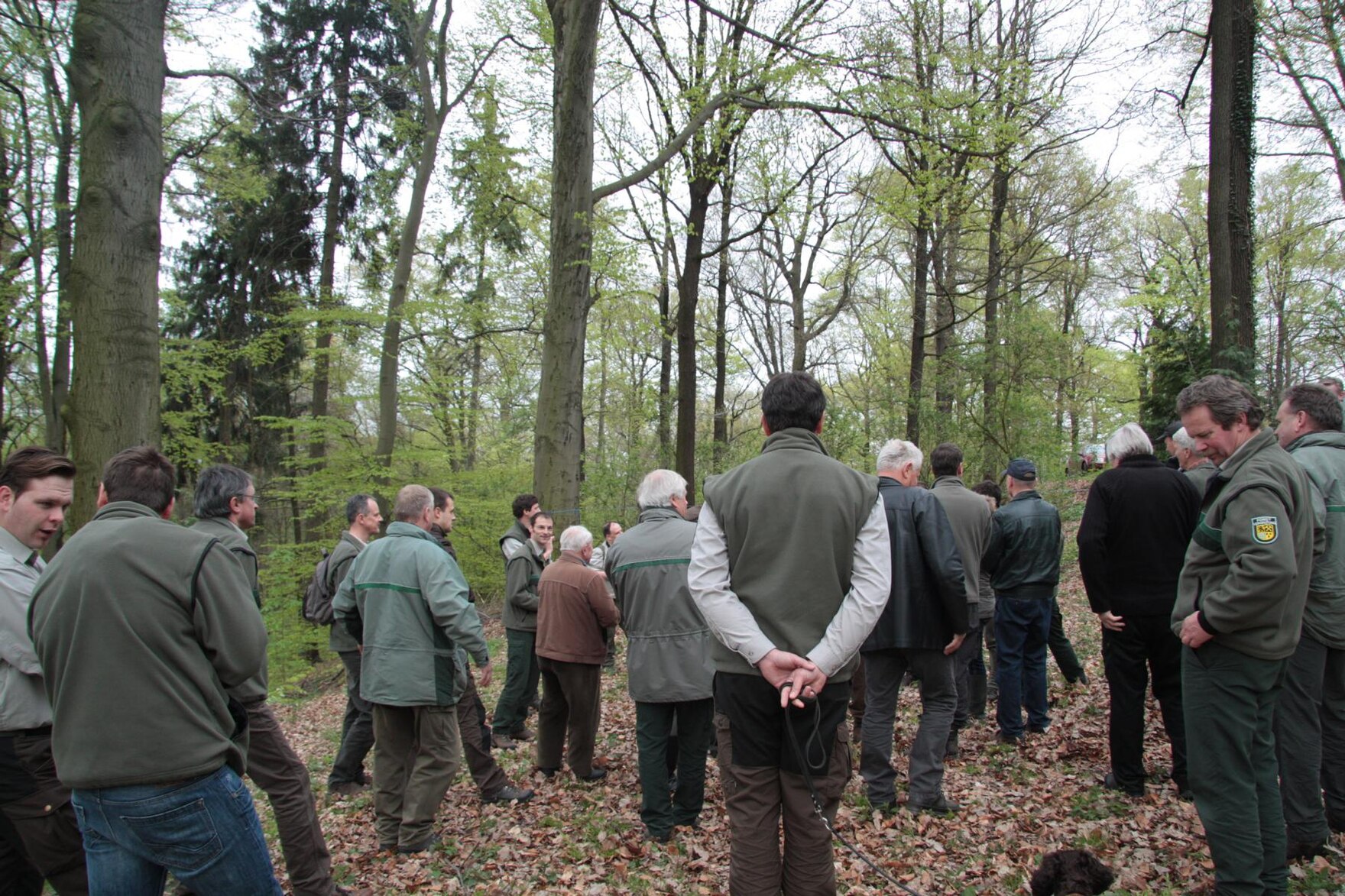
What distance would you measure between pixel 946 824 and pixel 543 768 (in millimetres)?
3072

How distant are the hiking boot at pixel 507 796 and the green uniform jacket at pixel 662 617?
1.38 meters

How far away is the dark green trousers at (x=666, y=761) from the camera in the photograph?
190 inches

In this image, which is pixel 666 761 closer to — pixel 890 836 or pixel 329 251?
pixel 890 836

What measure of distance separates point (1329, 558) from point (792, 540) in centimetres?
300

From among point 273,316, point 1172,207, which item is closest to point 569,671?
point 273,316

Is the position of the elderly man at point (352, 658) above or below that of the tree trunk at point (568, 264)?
below

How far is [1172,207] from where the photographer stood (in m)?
27.8

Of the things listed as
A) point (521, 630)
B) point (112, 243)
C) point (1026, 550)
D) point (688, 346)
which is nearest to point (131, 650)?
point (112, 243)

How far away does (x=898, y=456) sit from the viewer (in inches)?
197

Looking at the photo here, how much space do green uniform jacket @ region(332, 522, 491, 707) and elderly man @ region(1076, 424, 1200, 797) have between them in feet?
12.8

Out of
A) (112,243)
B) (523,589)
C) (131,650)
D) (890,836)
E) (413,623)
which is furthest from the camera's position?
(523,589)

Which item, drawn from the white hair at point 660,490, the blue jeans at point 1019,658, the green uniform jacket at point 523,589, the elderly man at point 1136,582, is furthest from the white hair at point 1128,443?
the green uniform jacket at point 523,589

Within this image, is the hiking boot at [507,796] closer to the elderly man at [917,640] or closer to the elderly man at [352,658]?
the elderly man at [352,658]

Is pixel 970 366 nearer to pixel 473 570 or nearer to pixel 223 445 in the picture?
pixel 473 570
